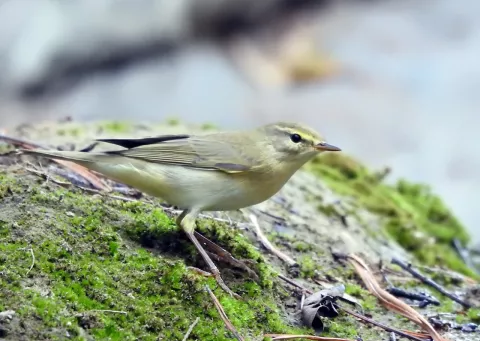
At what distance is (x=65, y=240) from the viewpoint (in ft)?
12.6

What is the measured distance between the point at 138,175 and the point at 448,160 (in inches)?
286

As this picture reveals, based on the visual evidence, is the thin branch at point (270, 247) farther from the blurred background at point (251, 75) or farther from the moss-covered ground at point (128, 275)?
the blurred background at point (251, 75)

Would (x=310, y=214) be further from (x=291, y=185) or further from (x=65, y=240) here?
(x=65, y=240)

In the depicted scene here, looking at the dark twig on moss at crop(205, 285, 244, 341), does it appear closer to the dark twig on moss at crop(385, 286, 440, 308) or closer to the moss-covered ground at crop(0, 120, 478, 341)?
the moss-covered ground at crop(0, 120, 478, 341)

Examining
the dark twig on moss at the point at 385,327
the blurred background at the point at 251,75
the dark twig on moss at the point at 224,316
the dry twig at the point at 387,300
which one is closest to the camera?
the dark twig on moss at the point at 224,316

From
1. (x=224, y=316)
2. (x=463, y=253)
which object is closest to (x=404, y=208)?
(x=463, y=253)

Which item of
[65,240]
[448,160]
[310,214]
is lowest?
[448,160]

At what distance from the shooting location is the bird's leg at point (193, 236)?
3.95 metres

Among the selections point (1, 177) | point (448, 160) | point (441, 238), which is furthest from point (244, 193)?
point (448, 160)

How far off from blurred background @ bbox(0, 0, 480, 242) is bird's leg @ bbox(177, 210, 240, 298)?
6378 mm

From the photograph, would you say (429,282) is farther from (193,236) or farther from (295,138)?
(193,236)

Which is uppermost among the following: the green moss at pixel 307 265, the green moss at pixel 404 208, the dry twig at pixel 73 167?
the dry twig at pixel 73 167

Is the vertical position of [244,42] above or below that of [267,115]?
above

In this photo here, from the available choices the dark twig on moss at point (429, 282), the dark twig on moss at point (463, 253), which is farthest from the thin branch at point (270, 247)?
the dark twig on moss at point (463, 253)
